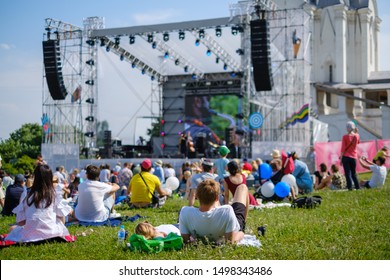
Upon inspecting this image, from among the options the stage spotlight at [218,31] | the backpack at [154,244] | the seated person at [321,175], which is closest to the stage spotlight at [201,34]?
the stage spotlight at [218,31]

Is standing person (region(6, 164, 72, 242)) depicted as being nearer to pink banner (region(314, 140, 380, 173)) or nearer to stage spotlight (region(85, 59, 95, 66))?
pink banner (region(314, 140, 380, 173))

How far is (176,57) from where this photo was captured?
2958 cm

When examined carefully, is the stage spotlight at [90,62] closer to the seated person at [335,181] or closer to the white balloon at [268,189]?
the seated person at [335,181]

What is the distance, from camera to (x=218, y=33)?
24047 millimetres

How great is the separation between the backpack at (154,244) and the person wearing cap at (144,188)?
4.91 meters

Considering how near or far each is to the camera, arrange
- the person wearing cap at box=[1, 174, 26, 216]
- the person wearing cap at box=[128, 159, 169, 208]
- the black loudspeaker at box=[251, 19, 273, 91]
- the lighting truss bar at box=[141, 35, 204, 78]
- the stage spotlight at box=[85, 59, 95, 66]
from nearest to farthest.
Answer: the person wearing cap at box=[1, 174, 26, 216]
the person wearing cap at box=[128, 159, 169, 208]
the black loudspeaker at box=[251, 19, 273, 91]
the stage spotlight at box=[85, 59, 95, 66]
the lighting truss bar at box=[141, 35, 204, 78]

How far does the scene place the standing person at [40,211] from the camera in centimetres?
689

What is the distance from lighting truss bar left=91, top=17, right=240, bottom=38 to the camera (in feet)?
76.7

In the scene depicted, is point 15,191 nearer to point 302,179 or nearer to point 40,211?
point 40,211

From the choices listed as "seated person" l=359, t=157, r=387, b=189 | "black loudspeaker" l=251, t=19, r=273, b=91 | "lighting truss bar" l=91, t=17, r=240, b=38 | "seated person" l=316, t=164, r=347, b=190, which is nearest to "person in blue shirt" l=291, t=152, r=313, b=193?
"seated person" l=316, t=164, r=347, b=190

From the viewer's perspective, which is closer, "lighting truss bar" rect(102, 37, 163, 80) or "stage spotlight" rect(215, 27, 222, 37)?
"stage spotlight" rect(215, 27, 222, 37)

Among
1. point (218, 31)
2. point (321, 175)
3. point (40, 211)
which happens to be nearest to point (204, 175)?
point (40, 211)

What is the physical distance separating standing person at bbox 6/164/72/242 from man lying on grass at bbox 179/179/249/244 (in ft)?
5.28
